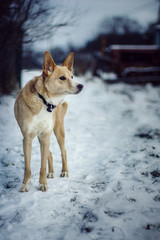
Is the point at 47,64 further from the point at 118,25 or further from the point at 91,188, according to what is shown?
the point at 118,25

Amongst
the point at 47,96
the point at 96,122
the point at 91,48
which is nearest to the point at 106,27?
the point at 91,48

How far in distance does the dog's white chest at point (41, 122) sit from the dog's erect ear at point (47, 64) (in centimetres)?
46

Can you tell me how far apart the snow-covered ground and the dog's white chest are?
0.84 m

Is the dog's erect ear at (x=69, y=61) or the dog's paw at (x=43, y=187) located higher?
the dog's erect ear at (x=69, y=61)

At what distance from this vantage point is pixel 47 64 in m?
2.55

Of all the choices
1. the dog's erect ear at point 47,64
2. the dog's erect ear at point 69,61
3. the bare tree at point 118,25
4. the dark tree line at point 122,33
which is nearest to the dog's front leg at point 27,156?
the dog's erect ear at point 47,64

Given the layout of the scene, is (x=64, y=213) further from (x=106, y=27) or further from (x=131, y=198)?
(x=106, y=27)

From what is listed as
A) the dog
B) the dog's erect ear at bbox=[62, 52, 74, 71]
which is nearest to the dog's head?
the dog

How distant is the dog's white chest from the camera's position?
2.57m

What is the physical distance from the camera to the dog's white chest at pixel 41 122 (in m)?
2.57

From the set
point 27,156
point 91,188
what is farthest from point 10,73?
point 91,188

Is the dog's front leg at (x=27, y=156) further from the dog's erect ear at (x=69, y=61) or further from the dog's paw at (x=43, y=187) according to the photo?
the dog's erect ear at (x=69, y=61)

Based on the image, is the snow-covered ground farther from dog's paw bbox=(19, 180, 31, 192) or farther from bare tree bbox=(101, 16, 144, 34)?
bare tree bbox=(101, 16, 144, 34)

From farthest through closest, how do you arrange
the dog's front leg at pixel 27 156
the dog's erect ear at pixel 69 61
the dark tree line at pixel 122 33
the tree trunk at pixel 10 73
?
the dark tree line at pixel 122 33 < the tree trunk at pixel 10 73 < the dog's erect ear at pixel 69 61 < the dog's front leg at pixel 27 156
